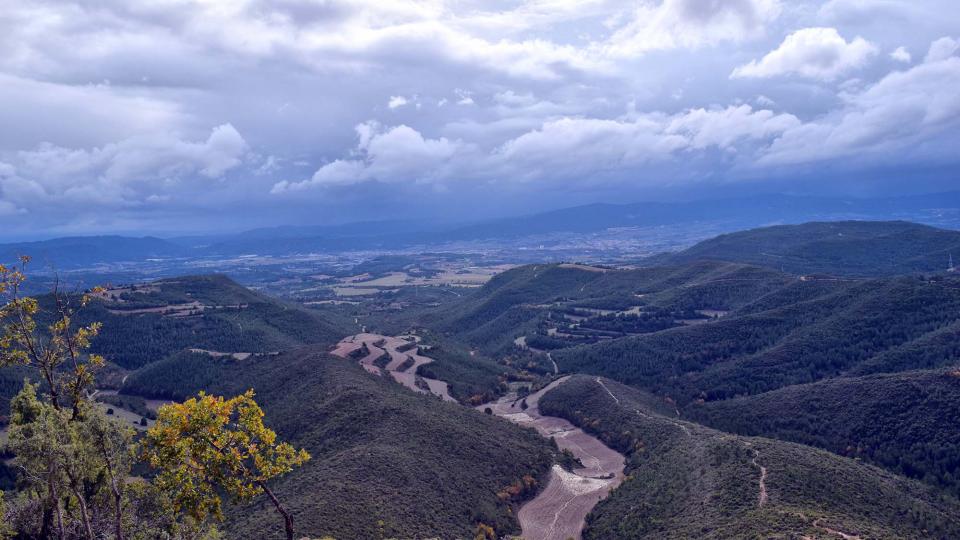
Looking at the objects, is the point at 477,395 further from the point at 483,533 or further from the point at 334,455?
the point at 483,533

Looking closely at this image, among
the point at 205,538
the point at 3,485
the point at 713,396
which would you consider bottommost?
the point at 713,396

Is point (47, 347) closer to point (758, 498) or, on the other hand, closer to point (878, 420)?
point (758, 498)

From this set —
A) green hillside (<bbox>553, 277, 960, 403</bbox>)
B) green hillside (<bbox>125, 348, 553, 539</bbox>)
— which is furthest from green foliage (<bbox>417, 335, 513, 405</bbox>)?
green hillside (<bbox>553, 277, 960, 403</bbox>)

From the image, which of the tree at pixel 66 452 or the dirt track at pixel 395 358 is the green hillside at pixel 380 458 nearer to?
the dirt track at pixel 395 358

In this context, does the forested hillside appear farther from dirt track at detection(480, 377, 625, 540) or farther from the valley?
dirt track at detection(480, 377, 625, 540)

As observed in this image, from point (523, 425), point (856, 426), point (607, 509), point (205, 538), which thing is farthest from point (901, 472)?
point (205, 538)

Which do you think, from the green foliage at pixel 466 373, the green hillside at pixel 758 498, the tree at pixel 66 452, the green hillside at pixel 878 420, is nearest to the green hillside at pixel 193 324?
the green foliage at pixel 466 373
